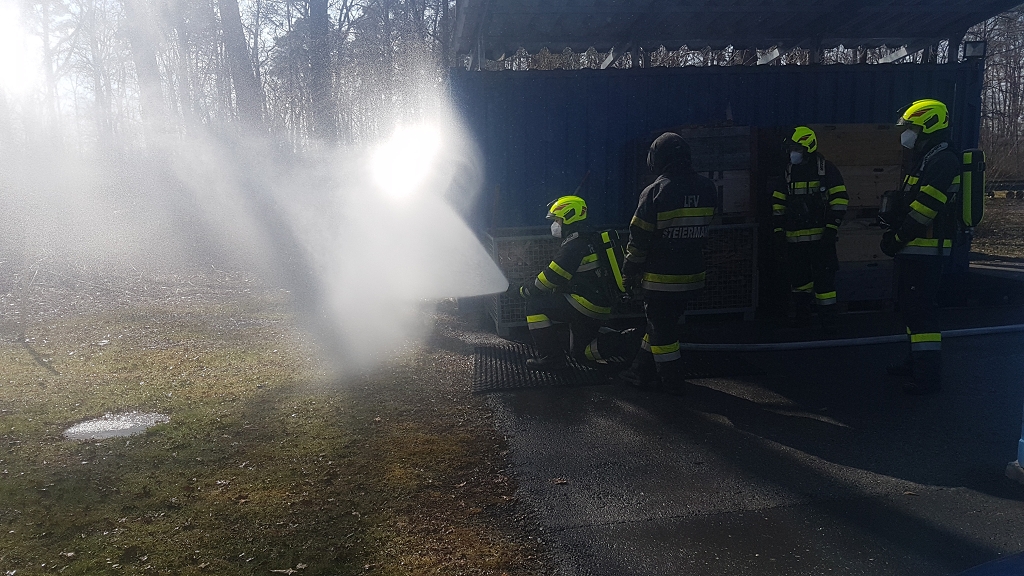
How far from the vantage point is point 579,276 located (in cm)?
615

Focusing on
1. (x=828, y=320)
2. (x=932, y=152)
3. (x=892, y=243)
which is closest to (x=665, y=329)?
(x=892, y=243)

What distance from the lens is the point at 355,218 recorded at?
1441 centimetres

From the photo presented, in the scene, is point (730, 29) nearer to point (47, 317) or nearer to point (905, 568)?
point (905, 568)

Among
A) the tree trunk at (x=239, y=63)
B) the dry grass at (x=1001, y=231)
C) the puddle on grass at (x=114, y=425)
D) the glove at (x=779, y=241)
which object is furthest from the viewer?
the tree trunk at (x=239, y=63)

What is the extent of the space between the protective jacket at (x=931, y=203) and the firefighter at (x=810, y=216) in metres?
1.72

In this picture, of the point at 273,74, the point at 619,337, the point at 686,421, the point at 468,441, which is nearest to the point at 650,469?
the point at 686,421

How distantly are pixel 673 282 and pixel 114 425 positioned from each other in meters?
4.23

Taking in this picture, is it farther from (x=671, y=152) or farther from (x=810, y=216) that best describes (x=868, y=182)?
(x=671, y=152)

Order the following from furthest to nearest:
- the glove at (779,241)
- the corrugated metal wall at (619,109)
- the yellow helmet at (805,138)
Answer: the corrugated metal wall at (619,109) < the glove at (779,241) < the yellow helmet at (805,138)

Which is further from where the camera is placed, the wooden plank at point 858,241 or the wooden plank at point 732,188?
the wooden plank at point 858,241

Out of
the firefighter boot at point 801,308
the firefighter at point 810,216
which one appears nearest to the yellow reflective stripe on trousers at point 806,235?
the firefighter at point 810,216

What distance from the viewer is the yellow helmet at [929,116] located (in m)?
5.23

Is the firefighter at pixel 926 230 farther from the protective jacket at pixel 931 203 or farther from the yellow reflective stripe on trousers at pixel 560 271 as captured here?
the yellow reflective stripe on trousers at pixel 560 271

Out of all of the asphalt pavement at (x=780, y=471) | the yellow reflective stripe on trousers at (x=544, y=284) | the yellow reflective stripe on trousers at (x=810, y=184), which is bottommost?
the asphalt pavement at (x=780, y=471)
